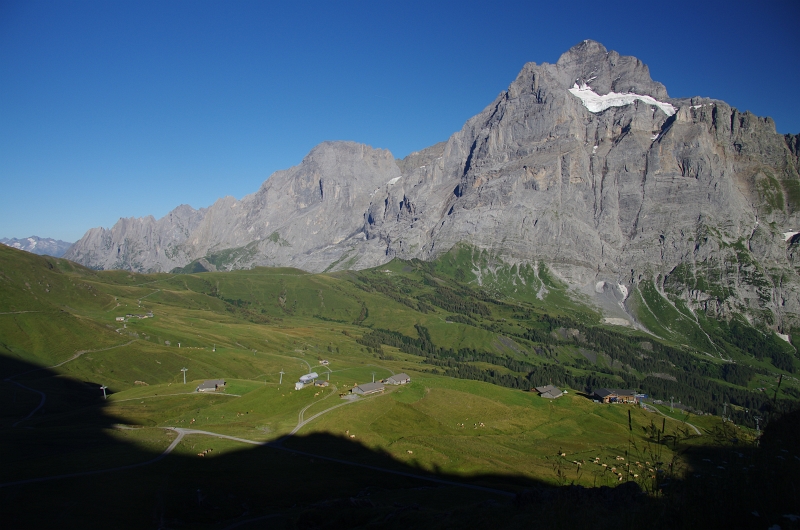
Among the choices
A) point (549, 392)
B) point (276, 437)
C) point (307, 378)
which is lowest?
point (307, 378)

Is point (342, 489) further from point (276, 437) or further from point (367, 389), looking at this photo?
point (367, 389)

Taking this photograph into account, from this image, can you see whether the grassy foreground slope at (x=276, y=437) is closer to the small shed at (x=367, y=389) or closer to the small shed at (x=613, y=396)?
the small shed at (x=367, y=389)

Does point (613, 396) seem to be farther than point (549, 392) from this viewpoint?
Yes

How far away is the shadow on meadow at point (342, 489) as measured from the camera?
12797mm

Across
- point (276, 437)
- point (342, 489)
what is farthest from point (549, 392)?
point (342, 489)

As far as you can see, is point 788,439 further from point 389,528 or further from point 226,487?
point 226,487

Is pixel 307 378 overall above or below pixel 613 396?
below

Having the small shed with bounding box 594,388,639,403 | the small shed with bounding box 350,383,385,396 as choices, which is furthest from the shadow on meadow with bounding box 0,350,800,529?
the small shed with bounding box 594,388,639,403

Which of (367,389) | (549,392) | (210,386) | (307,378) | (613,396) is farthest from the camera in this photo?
(307,378)

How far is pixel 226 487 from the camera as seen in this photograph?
151 feet

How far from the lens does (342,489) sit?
47.6 meters

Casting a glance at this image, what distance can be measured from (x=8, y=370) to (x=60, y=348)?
19.9 meters

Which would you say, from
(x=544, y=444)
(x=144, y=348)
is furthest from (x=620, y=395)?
(x=144, y=348)

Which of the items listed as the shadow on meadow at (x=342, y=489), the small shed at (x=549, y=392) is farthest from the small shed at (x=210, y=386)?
the small shed at (x=549, y=392)
